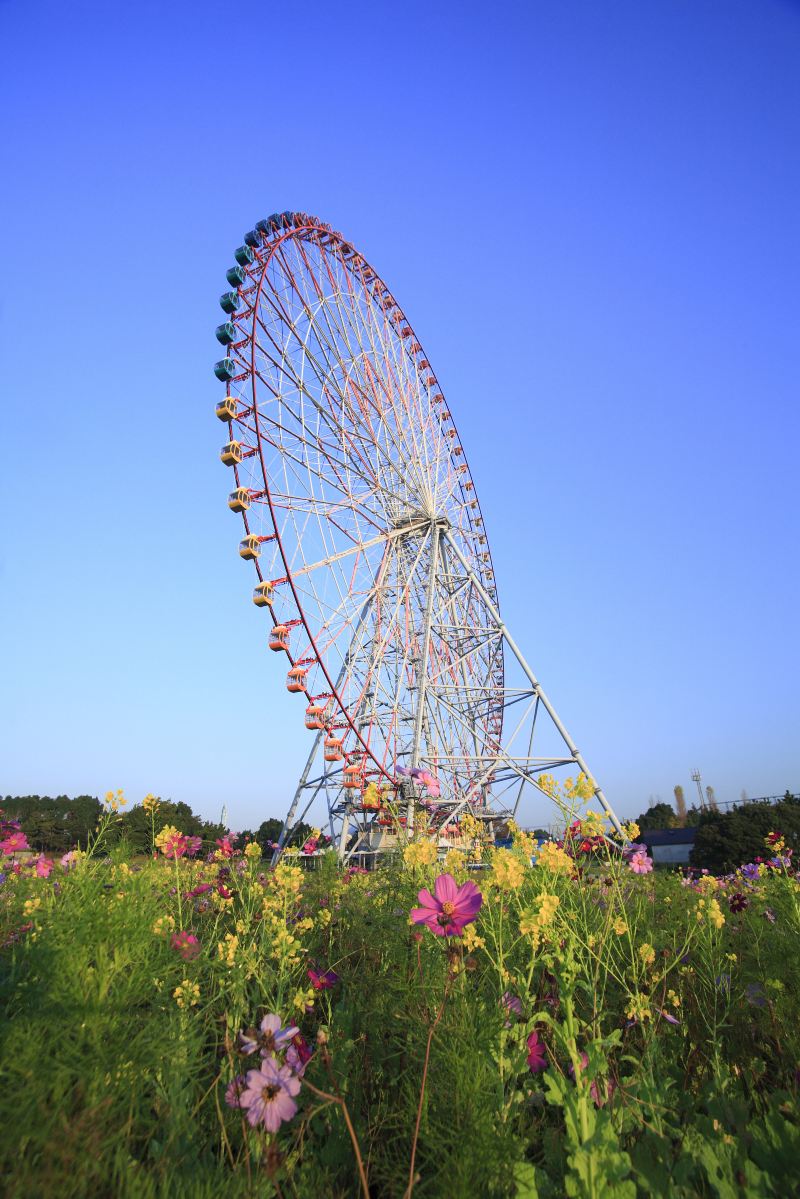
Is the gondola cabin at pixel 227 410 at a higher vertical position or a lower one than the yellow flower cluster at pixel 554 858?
higher

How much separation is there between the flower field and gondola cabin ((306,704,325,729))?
12.0 m

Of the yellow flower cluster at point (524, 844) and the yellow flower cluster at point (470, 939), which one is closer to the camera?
the yellow flower cluster at point (470, 939)

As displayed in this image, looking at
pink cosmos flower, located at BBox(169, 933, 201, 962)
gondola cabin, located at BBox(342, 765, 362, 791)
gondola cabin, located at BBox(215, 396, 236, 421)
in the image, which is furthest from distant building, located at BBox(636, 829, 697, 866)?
pink cosmos flower, located at BBox(169, 933, 201, 962)

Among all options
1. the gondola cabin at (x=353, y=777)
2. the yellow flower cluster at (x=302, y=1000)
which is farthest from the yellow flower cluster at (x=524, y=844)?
the gondola cabin at (x=353, y=777)

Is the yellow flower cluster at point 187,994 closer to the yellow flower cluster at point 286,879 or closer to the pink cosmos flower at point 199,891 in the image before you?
the yellow flower cluster at point 286,879

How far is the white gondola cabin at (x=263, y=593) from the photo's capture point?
13.4 m

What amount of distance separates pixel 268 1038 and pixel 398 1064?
107cm

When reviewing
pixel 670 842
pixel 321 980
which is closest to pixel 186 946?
pixel 321 980

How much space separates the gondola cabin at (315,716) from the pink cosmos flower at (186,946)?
1295 centimetres

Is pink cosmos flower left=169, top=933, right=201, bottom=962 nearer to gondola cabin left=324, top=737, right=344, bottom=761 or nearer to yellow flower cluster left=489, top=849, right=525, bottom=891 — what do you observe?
yellow flower cluster left=489, top=849, right=525, bottom=891

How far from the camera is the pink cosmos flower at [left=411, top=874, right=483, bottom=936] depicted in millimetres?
1421

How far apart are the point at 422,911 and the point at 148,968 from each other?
0.82m

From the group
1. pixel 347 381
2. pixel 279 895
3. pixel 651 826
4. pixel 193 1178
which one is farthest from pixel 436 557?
pixel 651 826

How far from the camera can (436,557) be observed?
17.9 metres
